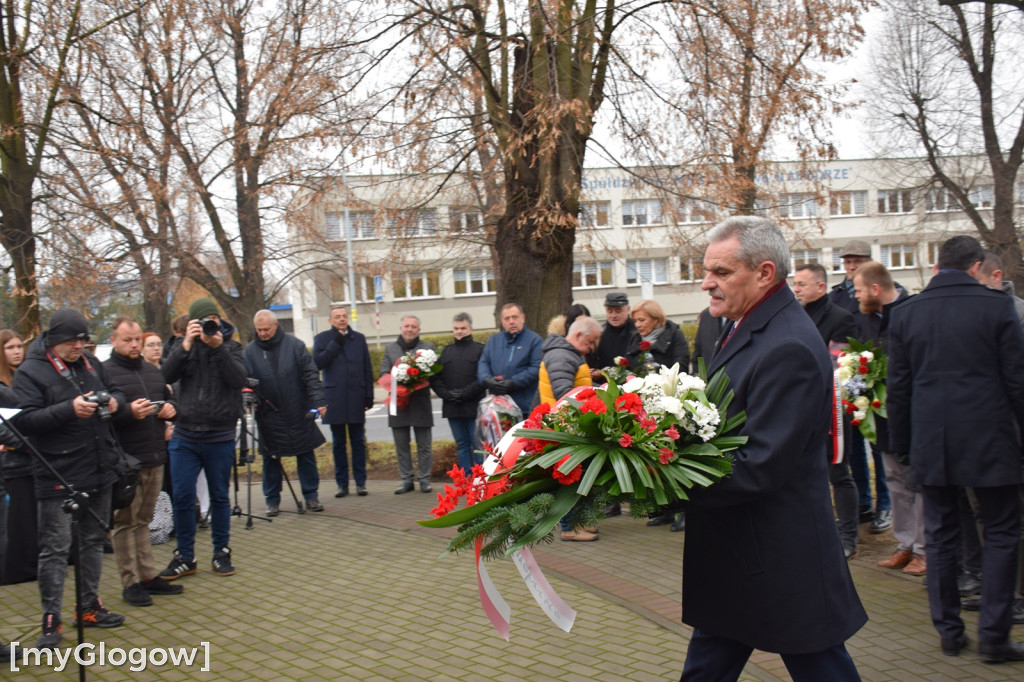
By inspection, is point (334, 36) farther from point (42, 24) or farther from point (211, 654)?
point (211, 654)

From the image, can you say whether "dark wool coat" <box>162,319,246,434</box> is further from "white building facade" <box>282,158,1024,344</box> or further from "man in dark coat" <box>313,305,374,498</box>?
"white building facade" <box>282,158,1024,344</box>

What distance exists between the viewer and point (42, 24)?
14.3 m

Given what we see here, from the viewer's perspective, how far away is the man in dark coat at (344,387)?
1102 cm

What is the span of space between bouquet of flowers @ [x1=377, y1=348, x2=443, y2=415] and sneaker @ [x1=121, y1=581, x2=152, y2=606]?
438cm

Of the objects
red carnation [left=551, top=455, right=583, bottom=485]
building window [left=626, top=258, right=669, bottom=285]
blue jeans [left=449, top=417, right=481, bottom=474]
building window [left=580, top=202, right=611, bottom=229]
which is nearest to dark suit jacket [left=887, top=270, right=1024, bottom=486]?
red carnation [left=551, top=455, right=583, bottom=485]

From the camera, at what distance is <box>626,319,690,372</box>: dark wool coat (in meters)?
8.45

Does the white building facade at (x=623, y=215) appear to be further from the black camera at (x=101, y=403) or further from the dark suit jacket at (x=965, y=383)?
the dark suit jacket at (x=965, y=383)

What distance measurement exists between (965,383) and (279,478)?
754 centimetres

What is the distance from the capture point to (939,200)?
2431cm

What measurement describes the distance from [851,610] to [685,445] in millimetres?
829

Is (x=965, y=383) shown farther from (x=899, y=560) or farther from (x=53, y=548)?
(x=53, y=548)


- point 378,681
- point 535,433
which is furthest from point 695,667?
point 378,681

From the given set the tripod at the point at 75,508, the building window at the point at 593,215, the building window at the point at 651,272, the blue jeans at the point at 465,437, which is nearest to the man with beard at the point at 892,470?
the blue jeans at the point at 465,437

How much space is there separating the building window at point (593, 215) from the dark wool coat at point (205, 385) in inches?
253
